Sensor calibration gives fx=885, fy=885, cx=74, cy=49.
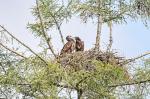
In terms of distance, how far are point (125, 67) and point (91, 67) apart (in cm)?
85

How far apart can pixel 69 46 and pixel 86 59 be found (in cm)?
122

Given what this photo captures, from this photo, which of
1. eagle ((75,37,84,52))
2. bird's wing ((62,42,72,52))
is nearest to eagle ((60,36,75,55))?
bird's wing ((62,42,72,52))

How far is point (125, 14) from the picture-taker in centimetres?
1645

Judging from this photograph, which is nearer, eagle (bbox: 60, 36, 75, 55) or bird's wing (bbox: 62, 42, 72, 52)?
eagle (bbox: 60, 36, 75, 55)

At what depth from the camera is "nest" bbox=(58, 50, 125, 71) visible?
13906 millimetres

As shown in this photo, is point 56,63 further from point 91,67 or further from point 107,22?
point 107,22

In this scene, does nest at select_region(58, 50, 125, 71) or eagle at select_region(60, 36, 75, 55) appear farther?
eagle at select_region(60, 36, 75, 55)

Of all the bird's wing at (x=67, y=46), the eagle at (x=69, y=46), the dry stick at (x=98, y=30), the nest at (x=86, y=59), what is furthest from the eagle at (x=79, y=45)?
the nest at (x=86, y=59)

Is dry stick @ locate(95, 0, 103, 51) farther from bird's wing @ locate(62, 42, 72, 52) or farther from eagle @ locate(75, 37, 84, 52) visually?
bird's wing @ locate(62, 42, 72, 52)

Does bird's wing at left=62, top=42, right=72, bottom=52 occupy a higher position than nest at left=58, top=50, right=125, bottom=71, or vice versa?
bird's wing at left=62, top=42, right=72, bottom=52

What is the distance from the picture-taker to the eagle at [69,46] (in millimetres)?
14904

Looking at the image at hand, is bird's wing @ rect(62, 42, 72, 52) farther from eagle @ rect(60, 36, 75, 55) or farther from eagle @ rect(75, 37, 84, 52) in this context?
eagle @ rect(75, 37, 84, 52)

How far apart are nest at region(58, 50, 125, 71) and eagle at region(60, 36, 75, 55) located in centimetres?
40

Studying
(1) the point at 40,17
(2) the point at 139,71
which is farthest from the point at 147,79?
(1) the point at 40,17
